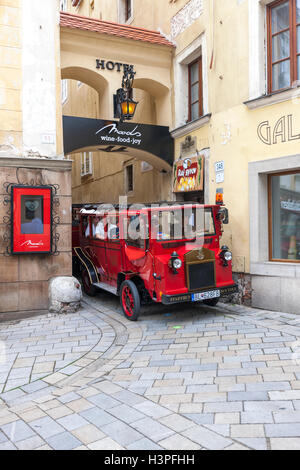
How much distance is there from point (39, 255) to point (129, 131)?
167 inches

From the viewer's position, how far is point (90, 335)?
6672mm

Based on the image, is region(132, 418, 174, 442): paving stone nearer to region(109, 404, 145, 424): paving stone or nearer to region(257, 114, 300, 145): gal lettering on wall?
region(109, 404, 145, 424): paving stone

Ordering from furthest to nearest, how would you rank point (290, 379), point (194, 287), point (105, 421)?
point (194, 287) → point (290, 379) → point (105, 421)

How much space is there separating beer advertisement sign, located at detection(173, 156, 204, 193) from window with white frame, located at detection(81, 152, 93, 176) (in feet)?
24.6

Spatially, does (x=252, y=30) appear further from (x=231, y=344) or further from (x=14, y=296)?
(x=14, y=296)

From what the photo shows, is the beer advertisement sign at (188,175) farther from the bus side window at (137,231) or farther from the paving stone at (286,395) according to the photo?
the paving stone at (286,395)

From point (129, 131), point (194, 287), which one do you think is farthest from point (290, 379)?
point (129, 131)

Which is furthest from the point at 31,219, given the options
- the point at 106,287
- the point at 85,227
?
the point at 85,227

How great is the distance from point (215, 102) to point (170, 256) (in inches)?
164

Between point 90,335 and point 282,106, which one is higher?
point 282,106

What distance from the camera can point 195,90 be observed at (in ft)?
35.2

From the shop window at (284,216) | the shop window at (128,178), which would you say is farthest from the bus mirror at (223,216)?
the shop window at (128,178)

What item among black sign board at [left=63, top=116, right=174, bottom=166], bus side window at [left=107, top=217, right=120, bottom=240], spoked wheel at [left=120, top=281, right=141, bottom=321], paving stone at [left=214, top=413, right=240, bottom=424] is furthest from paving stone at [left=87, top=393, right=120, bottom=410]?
black sign board at [left=63, top=116, right=174, bottom=166]

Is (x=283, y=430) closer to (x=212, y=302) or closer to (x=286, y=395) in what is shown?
(x=286, y=395)
